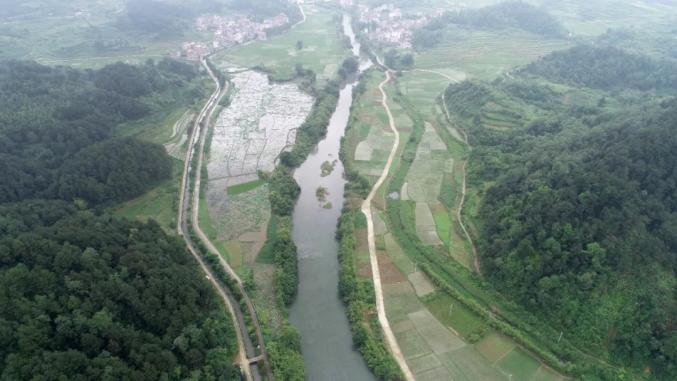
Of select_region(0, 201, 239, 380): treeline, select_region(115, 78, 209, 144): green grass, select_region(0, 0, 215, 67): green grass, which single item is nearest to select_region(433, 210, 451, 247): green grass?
select_region(0, 201, 239, 380): treeline

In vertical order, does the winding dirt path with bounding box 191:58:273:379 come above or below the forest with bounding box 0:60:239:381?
below

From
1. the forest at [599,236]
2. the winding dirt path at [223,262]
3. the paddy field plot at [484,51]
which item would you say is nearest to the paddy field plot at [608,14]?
the paddy field plot at [484,51]

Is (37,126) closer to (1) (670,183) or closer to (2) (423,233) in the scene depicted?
(2) (423,233)

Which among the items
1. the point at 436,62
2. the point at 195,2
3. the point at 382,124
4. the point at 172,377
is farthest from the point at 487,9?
the point at 172,377

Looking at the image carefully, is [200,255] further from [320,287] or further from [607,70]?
[607,70]

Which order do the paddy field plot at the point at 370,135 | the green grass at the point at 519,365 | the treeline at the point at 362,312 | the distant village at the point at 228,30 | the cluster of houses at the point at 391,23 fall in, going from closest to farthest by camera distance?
the green grass at the point at 519,365
the treeline at the point at 362,312
the paddy field plot at the point at 370,135
the distant village at the point at 228,30
the cluster of houses at the point at 391,23

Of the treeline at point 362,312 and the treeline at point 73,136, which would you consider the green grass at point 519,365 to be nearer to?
the treeline at point 362,312

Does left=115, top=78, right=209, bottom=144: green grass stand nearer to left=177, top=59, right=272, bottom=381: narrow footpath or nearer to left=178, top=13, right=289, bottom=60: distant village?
left=177, top=59, right=272, bottom=381: narrow footpath
